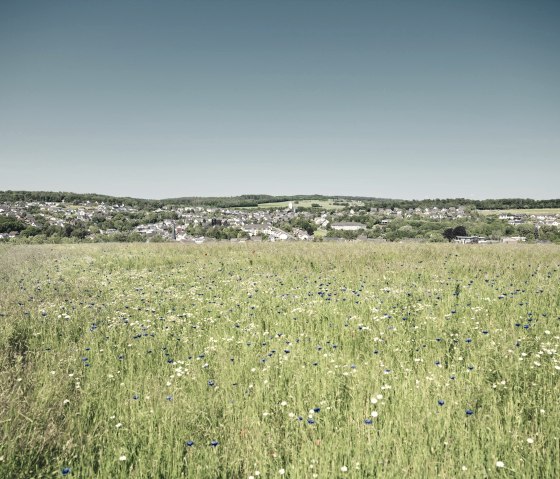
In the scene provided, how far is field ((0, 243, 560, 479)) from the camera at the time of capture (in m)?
2.51

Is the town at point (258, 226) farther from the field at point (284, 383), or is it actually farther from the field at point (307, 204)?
the field at point (284, 383)

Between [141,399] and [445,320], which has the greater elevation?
[445,320]

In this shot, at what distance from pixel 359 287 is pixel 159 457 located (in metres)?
6.66

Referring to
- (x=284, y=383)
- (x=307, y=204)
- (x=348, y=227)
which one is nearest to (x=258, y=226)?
(x=348, y=227)

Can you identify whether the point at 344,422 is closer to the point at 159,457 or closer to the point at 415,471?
the point at 415,471

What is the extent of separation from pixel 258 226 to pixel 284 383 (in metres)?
84.5

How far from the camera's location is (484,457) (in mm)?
2525

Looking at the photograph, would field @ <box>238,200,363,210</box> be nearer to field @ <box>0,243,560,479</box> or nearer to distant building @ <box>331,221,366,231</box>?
distant building @ <box>331,221,366,231</box>

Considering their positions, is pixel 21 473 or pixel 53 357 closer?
pixel 21 473

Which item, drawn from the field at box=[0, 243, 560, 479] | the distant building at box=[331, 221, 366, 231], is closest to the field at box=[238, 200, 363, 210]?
the distant building at box=[331, 221, 366, 231]

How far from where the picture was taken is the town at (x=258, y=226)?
126ft

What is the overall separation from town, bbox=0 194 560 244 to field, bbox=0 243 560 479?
58.4 feet

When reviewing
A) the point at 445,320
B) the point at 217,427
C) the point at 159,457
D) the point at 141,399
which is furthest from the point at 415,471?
the point at 445,320

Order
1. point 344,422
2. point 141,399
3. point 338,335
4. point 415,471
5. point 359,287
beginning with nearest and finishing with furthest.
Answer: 1. point 415,471
2. point 344,422
3. point 141,399
4. point 338,335
5. point 359,287
